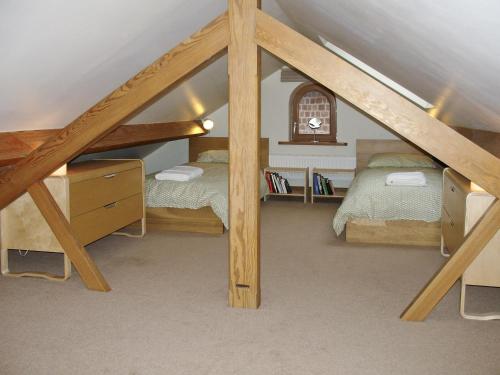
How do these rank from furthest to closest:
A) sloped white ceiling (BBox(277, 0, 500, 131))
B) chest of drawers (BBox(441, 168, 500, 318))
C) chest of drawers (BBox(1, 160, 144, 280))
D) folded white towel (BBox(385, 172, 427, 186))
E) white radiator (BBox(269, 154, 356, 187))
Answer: white radiator (BBox(269, 154, 356, 187)) < folded white towel (BBox(385, 172, 427, 186)) < chest of drawers (BBox(1, 160, 144, 280)) < chest of drawers (BBox(441, 168, 500, 318)) < sloped white ceiling (BBox(277, 0, 500, 131))

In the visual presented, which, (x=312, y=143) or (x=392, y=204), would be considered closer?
(x=392, y=204)

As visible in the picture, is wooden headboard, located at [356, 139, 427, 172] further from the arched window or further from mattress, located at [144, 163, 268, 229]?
mattress, located at [144, 163, 268, 229]

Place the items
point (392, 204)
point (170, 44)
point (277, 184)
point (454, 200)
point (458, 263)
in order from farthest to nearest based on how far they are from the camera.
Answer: point (277, 184) → point (392, 204) → point (170, 44) → point (454, 200) → point (458, 263)

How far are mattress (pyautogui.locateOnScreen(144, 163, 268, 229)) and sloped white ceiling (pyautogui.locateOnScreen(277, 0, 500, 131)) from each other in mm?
1703

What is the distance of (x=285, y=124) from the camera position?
7.34 meters

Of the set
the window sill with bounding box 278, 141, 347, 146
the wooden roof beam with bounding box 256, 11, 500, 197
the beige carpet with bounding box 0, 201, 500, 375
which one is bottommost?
the beige carpet with bounding box 0, 201, 500, 375

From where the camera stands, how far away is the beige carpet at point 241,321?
2.56 m

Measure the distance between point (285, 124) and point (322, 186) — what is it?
1.09 m

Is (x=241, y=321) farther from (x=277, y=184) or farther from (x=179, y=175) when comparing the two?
(x=277, y=184)

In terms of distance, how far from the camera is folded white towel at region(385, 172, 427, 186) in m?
4.79

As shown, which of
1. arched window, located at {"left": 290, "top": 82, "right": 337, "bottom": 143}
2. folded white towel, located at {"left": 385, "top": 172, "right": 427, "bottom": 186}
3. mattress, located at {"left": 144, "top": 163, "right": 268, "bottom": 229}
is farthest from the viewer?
arched window, located at {"left": 290, "top": 82, "right": 337, "bottom": 143}

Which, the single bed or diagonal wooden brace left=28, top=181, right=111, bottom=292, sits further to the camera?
the single bed

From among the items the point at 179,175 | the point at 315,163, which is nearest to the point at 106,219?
the point at 179,175

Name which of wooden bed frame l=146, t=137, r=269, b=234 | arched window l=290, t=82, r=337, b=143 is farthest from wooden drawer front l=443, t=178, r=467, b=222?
arched window l=290, t=82, r=337, b=143
